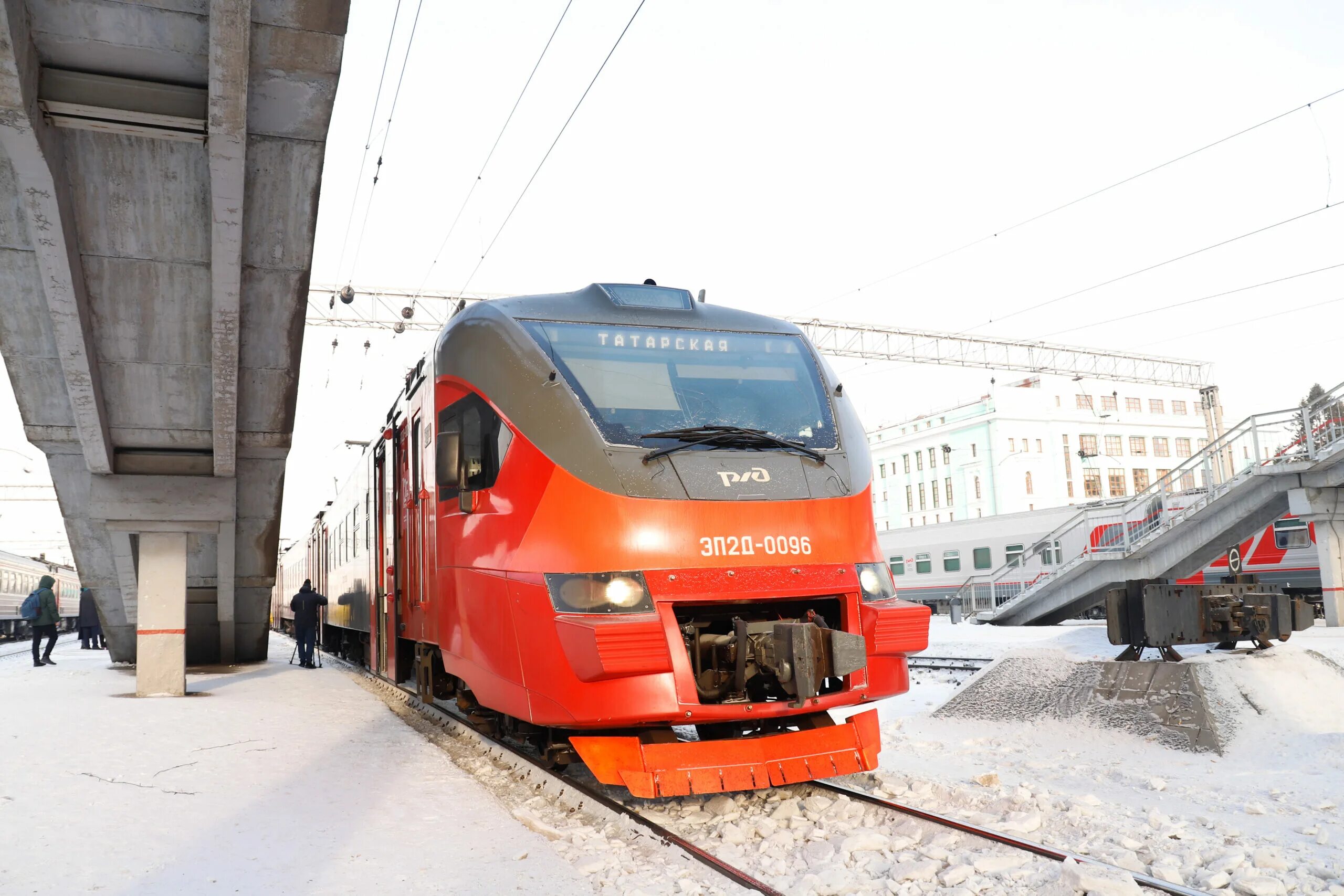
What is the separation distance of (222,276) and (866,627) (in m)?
6.68

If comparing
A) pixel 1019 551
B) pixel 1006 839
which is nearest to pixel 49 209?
pixel 1006 839

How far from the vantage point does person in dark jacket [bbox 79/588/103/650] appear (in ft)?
79.5

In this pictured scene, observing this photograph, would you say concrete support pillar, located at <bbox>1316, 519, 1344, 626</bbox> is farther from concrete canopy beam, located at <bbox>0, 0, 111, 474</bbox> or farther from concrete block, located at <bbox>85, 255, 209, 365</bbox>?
concrete canopy beam, located at <bbox>0, 0, 111, 474</bbox>

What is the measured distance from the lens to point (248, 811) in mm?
5918

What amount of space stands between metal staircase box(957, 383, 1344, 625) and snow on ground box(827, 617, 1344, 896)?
683 cm

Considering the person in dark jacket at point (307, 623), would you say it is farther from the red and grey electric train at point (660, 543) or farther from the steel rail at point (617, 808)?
the red and grey electric train at point (660, 543)

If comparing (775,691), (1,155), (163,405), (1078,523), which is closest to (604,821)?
(775,691)

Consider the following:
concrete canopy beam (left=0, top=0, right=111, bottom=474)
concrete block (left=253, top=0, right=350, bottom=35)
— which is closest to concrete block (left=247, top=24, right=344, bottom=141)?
concrete block (left=253, top=0, right=350, bottom=35)

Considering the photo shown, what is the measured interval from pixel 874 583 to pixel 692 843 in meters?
1.93

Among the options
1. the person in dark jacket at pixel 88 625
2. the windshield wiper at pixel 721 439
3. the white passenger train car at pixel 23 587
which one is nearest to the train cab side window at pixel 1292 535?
the windshield wiper at pixel 721 439

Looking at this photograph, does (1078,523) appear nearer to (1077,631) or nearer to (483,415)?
(1077,631)

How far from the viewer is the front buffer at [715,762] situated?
17.5ft

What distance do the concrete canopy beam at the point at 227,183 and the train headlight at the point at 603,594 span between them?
444 cm

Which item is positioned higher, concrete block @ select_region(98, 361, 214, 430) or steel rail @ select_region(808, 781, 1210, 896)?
concrete block @ select_region(98, 361, 214, 430)
